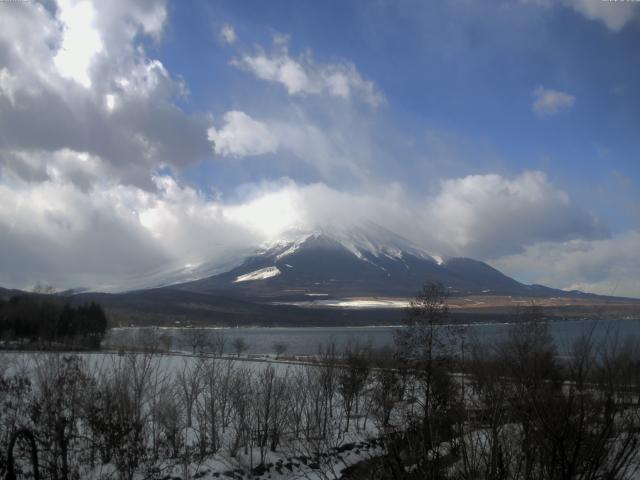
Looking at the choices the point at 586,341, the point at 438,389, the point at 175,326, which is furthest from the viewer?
the point at 175,326

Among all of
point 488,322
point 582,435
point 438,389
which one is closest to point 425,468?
point 582,435

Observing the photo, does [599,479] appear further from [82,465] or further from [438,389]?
[438,389]

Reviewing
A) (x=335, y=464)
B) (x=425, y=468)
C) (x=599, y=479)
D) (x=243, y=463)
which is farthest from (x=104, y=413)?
(x=599, y=479)

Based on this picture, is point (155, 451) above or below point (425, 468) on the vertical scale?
below

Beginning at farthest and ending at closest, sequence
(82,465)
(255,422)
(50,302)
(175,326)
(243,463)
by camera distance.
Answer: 1. (175,326)
2. (50,302)
3. (255,422)
4. (243,463)
5. (82,465)

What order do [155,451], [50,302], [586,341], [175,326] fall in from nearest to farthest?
[586,341] → [155,451] → [50,302] → [175,326]

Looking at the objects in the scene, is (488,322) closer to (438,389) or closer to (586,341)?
(438,389)

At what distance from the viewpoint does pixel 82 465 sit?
57.4 ft

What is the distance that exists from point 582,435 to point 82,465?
17691 millimetres

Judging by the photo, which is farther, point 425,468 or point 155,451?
point 155,451

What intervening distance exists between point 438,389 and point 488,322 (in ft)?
491

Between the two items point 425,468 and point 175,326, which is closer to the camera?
point 425,468

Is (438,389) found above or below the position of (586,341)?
below

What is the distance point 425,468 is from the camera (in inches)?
226
